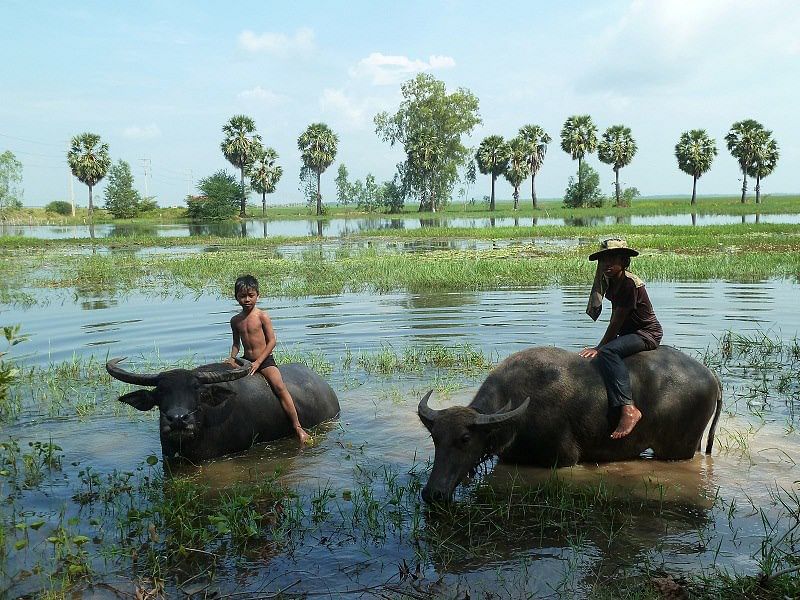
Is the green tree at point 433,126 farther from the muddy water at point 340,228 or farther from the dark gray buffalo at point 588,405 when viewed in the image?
the dark gray buffalo at point 588,405

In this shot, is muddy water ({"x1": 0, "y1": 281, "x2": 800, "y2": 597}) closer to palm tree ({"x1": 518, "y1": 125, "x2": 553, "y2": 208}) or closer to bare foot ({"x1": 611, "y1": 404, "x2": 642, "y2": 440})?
bare foot ({"x1": 611, "y1": 404, "x2": 642, "y2": 440})

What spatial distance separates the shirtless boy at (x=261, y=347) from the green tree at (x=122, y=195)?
257 feet

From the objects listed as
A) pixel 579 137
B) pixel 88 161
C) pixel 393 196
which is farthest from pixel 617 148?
pixel 88 161

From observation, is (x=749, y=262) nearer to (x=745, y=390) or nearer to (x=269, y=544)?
(x=745, y=390)

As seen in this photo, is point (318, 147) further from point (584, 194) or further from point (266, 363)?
point (266, 363)

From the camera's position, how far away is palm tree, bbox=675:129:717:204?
6956 cm

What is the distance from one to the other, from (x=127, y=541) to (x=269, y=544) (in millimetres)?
940

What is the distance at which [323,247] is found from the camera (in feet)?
95.5

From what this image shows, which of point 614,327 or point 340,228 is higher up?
point 340,228

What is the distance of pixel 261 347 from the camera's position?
6.67 m

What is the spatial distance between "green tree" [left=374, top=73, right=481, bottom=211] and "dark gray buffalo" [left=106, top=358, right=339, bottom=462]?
215ft

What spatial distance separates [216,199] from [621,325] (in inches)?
2710

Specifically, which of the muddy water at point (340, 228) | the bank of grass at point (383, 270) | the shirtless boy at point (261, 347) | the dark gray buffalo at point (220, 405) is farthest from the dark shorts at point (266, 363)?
the muddy water at point (340, 228)

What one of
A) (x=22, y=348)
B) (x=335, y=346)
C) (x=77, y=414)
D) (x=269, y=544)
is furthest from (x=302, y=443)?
(x=22, y=348)
